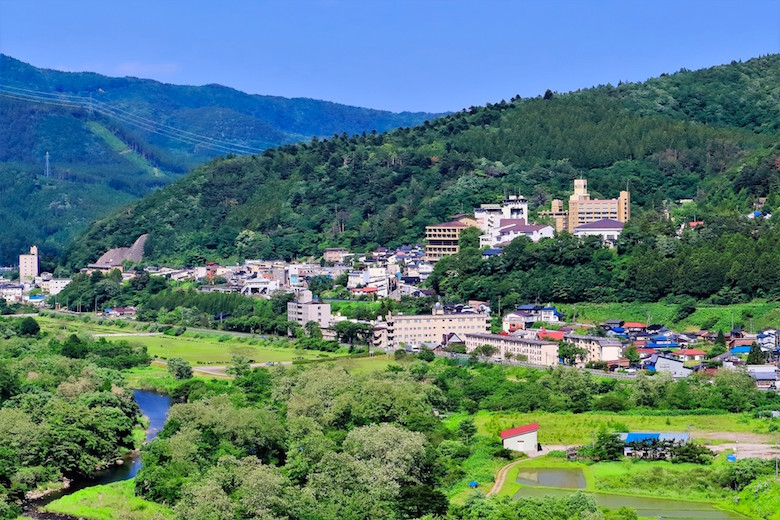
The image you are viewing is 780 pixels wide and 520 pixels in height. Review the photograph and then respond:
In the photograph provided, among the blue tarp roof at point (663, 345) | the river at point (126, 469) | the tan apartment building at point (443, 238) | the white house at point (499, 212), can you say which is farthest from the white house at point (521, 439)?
the white house at point (499, 212)

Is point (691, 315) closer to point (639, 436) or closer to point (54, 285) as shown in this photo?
point (639, 436)

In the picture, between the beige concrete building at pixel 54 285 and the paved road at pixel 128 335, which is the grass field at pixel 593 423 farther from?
the beige concrete building at pixel 54 285

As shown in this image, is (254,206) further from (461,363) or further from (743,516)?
(743,516)

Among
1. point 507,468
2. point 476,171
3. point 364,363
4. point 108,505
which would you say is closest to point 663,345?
point 364,363

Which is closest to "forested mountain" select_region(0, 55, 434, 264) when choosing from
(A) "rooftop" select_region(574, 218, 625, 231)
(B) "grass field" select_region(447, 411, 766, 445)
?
(A) "rooftop" select_region(574, 218, 625, 231)

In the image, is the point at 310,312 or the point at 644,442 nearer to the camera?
the point at 644,442

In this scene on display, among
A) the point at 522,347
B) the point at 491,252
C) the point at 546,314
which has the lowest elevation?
the point at 522,347

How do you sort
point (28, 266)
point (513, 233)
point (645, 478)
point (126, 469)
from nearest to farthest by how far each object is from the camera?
point (645, 478) < point (126, 469) < point (513, 233) < point (28, 266)
